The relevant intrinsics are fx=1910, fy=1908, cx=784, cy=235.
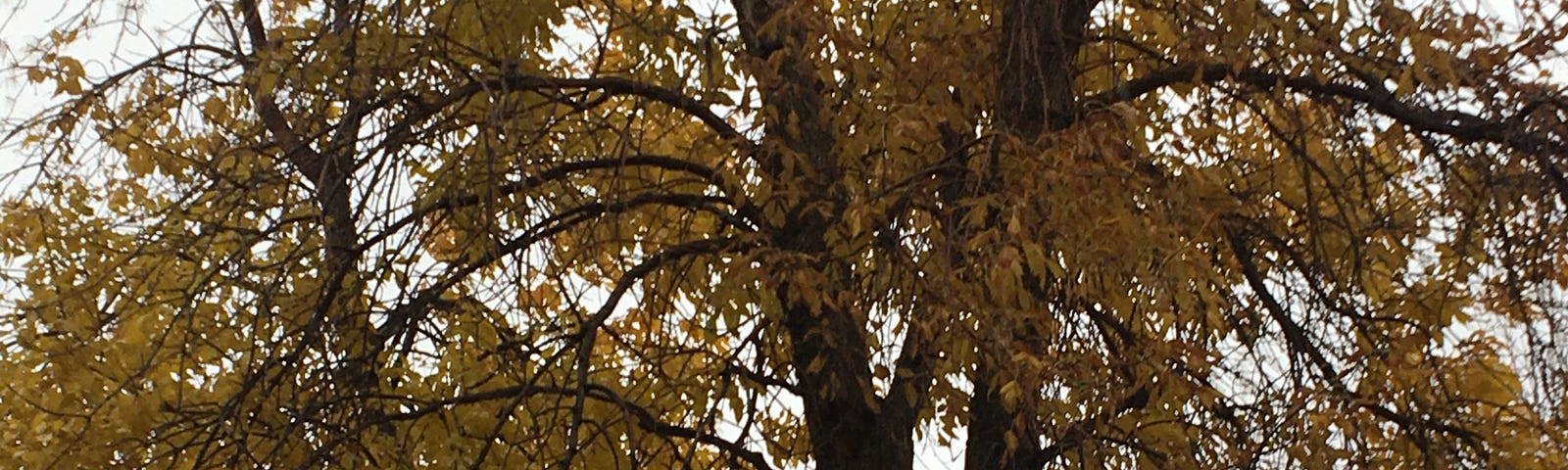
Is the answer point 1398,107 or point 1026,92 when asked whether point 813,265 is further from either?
point 1398,107

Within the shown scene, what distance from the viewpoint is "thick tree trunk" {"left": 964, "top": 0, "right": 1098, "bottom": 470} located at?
5.80 metres

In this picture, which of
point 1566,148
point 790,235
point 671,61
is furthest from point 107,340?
point 1566,148

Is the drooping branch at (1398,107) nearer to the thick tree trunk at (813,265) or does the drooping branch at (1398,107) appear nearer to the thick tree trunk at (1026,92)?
the thick tree trunk at (1026,92)

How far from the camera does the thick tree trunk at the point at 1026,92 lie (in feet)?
19.0

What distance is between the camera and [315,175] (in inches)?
304

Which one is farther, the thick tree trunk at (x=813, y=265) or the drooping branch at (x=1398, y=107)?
the thick tree trunk at (x=813, y=265)

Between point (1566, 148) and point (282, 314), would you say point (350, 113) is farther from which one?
point (1566, 148)

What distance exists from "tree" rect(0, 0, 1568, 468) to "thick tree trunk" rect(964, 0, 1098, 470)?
0.7 inches

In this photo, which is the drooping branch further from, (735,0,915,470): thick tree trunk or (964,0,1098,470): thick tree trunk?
(735,0,915,470): thick tree trunk

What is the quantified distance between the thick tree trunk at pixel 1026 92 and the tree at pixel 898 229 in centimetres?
2

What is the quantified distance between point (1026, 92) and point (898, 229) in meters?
0.88

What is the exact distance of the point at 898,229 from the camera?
5609 millimetres

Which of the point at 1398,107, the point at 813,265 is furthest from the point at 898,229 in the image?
the point at 1398,107

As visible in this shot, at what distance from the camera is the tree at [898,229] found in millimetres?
5379
